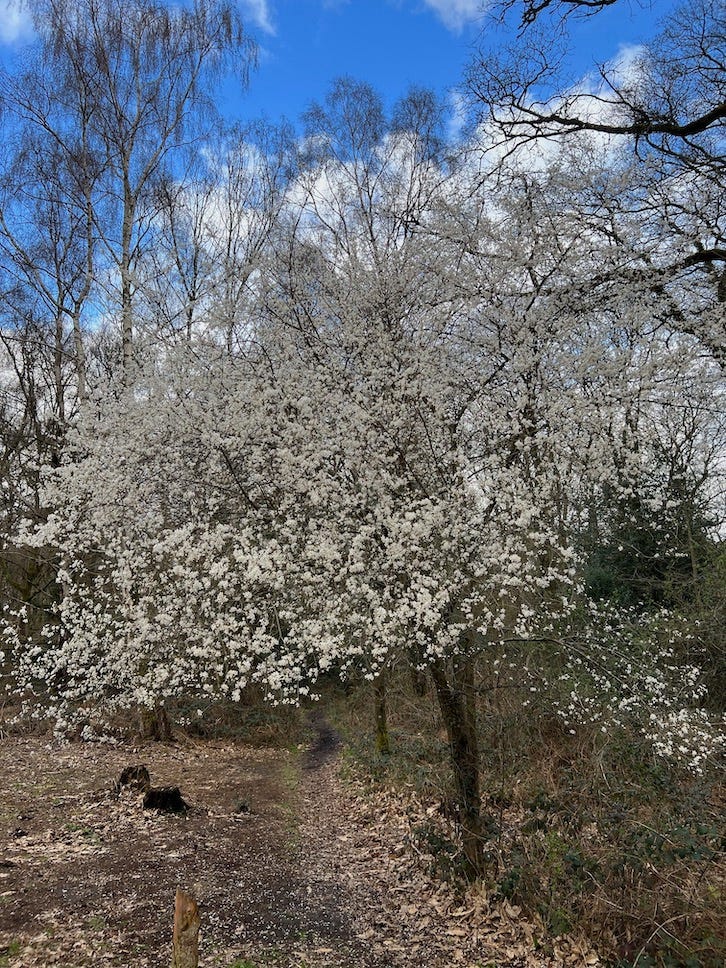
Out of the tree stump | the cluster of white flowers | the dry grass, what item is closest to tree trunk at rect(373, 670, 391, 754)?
the dry grass

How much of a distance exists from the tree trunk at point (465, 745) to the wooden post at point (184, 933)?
235 cm

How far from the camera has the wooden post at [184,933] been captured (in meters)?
3.37

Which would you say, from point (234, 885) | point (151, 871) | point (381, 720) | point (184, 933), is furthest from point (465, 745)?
point (381, 720)

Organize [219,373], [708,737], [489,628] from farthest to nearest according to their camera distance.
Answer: [219,373], [489,628], [708,737]

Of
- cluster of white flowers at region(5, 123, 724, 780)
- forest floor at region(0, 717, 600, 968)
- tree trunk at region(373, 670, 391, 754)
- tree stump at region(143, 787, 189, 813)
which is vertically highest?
cluster of white flowers at region(5, 123, 724, 780)

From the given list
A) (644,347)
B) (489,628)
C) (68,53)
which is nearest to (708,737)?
(489,628)

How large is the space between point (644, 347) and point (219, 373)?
3816 millimetres

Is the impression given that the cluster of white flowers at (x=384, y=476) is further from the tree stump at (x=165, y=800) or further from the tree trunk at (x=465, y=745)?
the tree stump at (x=165, y=800)

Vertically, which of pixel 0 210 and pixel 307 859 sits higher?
pixel 0 210

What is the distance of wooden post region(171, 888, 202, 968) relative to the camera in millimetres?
3369

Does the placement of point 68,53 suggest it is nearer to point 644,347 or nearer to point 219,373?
point 219,373

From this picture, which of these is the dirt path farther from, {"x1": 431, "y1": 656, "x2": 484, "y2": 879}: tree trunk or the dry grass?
the dry grass

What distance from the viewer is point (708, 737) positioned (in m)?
4.65

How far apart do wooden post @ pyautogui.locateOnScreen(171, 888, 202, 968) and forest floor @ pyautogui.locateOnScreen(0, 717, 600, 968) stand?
88 cm
